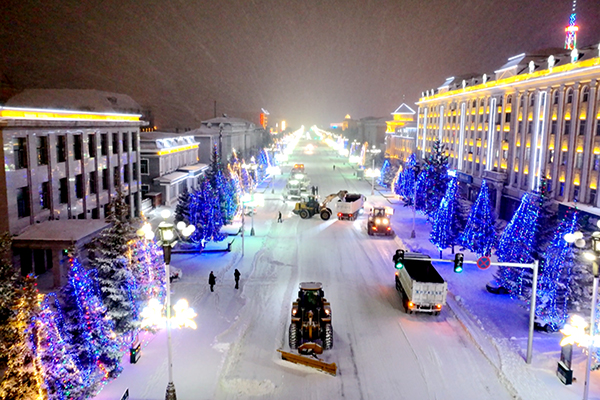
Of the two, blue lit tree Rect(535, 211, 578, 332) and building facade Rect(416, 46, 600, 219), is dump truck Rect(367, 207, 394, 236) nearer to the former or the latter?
building facade Rect(416, 46, 600, 219)

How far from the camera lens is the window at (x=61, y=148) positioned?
30.0 m

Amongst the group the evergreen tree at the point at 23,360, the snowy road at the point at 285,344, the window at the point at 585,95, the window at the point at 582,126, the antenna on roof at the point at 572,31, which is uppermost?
the antenna on roof at the point at 572,31

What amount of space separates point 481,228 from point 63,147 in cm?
2817

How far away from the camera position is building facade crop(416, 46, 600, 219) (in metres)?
38.5

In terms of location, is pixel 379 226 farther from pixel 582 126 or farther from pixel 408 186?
pixel 582 126

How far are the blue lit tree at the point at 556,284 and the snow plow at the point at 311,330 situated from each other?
9473mm

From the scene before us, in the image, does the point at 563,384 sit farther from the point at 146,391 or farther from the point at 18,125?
the point at 18,125

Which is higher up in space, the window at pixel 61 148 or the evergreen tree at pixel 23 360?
the window at pixel 61 148

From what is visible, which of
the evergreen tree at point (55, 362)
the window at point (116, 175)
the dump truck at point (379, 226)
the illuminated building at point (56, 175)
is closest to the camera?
the evergreen tree at point (55, 362)

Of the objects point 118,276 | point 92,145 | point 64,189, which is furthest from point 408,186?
point 118,276

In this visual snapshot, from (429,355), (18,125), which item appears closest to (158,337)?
(429,355)

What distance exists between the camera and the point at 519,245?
24.5 meters

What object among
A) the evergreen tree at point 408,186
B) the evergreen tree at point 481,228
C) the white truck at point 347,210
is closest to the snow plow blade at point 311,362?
the evergreen tree at point 481,228

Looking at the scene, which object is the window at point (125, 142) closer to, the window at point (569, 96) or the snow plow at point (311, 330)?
the snow plow at point (311, 330)
